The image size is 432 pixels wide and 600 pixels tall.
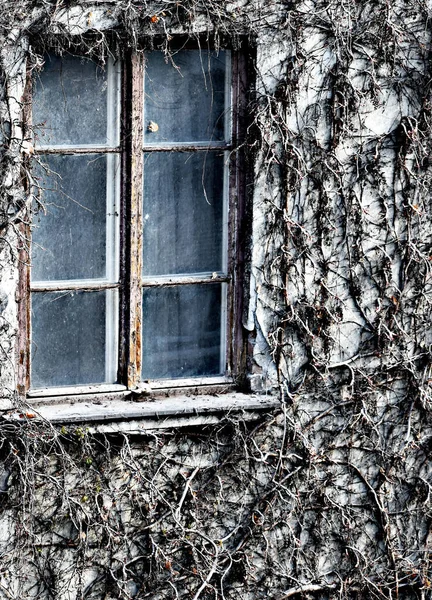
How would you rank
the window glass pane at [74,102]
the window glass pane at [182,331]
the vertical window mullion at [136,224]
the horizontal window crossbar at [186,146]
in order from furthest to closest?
1. the window glass pane at [182,331]
2. the horizontal window crossbar at [186,146]
3. the vertical window mullion at [136,224]
4. the window glass pane at [74,102]

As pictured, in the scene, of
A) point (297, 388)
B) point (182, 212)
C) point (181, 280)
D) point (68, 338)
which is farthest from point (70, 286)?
point (297, 388)

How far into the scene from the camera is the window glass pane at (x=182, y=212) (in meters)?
4.83

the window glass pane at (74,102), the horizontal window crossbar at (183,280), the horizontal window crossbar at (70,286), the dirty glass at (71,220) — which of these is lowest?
the horizontal window crossbar at (70,286)

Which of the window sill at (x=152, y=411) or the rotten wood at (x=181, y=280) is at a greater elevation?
the rotten wood at (x=181, y=280)

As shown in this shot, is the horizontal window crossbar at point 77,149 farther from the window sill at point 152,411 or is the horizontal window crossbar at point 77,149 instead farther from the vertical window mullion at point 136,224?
the window sill at point 152,411

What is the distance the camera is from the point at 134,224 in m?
4.77

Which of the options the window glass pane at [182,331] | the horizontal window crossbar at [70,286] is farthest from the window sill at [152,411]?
the horizontal window crossbar at [70,286]

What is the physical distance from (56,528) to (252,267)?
4.98 feet

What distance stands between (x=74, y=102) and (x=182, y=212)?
2.36 ft

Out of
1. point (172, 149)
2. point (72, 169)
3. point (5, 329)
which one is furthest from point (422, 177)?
point (5, 329)

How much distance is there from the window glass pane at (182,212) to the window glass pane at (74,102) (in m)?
0.28

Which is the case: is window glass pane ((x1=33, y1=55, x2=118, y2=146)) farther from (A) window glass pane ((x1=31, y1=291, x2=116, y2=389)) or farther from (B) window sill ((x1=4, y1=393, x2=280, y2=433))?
(B) window sill ((x1=4, y1=393, x2=280, y2=433))

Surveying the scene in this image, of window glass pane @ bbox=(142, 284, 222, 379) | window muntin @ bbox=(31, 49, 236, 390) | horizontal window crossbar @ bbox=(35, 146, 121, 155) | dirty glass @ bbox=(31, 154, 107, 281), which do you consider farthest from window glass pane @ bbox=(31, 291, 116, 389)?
horizontal window crossbar @ bbox=(35, 146, 121, 155)

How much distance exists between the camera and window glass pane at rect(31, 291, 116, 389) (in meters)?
4.71
